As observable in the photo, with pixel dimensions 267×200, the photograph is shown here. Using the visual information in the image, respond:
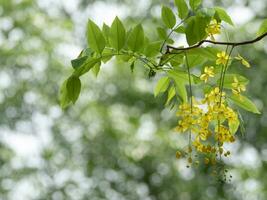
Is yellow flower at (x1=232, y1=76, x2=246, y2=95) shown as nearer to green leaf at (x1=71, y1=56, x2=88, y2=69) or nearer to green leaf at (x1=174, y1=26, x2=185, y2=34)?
green leaf at (x1=174, y1=26, x2=185, y2=34)

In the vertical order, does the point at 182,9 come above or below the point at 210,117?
above

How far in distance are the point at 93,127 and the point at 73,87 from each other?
7.15 m

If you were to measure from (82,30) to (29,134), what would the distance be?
5.71 feet

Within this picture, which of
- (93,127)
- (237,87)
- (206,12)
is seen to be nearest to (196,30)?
(206,12)

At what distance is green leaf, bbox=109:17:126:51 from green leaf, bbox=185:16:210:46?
102mm

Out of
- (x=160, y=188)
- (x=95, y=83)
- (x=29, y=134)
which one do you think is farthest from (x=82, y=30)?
(x=160, y=188)

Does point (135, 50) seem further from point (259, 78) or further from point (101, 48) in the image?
point (259, 78)

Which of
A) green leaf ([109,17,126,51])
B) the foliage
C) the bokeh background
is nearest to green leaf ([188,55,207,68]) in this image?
the foliage

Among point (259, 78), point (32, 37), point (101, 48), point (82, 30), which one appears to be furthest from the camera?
point (82, 30)

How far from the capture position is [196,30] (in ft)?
2.76

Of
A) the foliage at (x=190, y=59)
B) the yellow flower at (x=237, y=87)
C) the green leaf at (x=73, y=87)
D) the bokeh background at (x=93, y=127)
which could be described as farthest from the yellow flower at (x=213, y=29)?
the bokeh background at (x=93, y=127)

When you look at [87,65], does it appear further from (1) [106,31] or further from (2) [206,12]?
(2) [206,12]

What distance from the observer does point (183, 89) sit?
0.98m

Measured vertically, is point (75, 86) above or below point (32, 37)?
below
